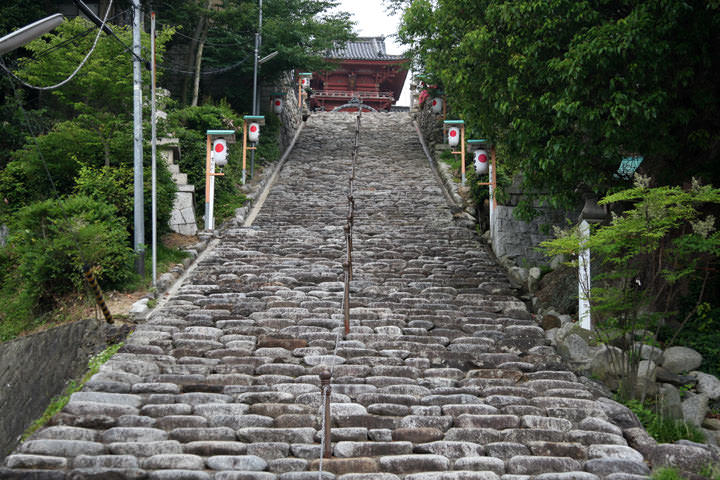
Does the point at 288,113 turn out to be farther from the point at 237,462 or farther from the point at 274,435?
the point at 237,462

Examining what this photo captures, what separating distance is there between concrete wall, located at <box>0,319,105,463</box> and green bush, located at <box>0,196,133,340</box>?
0.86 meters

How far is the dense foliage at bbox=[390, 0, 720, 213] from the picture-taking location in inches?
265

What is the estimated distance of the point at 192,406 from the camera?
226 inches

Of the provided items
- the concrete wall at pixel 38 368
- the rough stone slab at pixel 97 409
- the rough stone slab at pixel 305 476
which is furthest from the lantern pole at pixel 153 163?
the rough stone slab at pixel 305 476

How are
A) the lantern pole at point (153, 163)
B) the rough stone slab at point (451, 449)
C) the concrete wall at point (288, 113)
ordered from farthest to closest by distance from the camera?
the concrete wall at point (288, 113), the lantern pole at point (153, 163), the rough stone slab at point (451, 449)

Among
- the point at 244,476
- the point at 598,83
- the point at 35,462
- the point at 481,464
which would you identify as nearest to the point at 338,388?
the point at 244,476

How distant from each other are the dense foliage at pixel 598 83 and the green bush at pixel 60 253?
19.2ft

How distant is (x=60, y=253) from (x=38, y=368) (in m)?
1.83

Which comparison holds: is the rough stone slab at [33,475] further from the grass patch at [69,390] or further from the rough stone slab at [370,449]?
the rough stone slab at [370,449]

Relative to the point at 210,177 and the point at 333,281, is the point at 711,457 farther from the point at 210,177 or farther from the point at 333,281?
the point at 210,177

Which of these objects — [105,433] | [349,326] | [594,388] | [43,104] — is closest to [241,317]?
[349,326]

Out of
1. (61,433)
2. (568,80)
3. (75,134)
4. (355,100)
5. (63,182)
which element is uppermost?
(355,100)

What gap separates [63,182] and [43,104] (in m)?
5.62

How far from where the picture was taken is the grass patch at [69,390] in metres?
5.89
